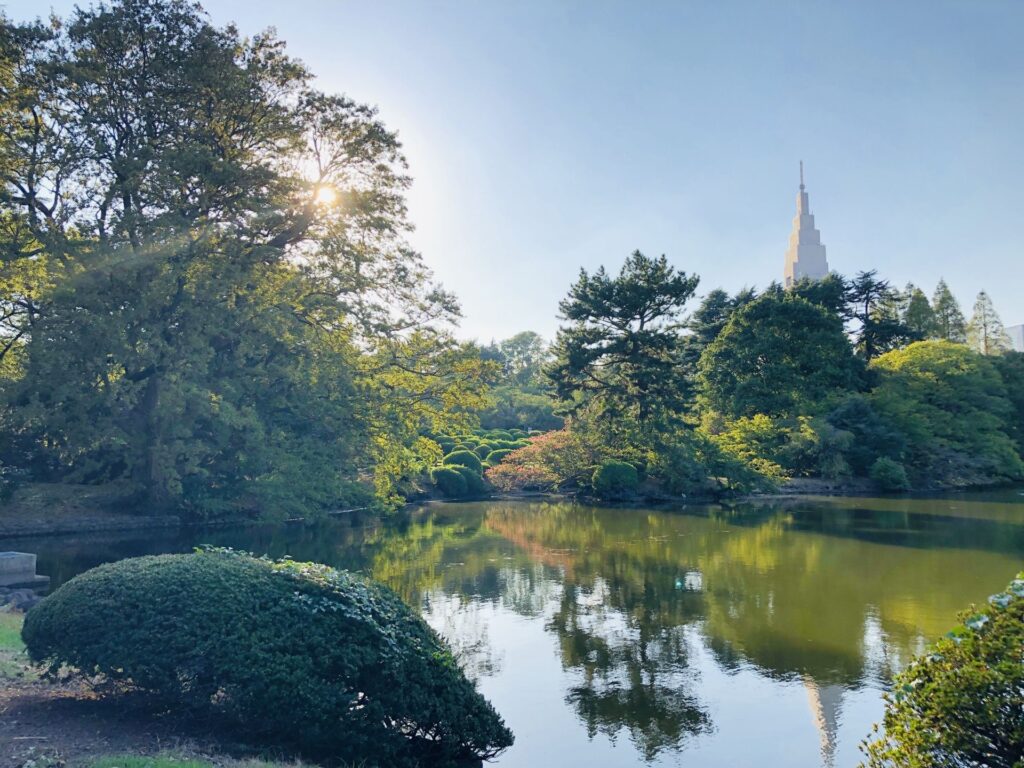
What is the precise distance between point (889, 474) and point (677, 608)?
75.7 feet

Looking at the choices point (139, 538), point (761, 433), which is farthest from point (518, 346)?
point (139, 538)

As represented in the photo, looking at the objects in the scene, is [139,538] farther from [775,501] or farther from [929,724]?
[775,501]

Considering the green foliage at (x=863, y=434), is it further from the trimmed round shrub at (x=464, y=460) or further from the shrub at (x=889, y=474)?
the trimmed round shrub at (x=464, y=460)

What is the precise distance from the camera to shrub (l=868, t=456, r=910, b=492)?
2906cm

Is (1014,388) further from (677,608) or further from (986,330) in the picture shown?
(677,608)

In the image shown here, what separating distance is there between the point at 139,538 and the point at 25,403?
440cm

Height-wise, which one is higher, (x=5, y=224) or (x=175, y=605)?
(x=5, y=224)

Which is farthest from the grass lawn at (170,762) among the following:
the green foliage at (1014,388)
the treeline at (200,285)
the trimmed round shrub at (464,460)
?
the green foliage at (1014,388)

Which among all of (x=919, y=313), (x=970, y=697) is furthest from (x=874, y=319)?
(x=970, y=697)

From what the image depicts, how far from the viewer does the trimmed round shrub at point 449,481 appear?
97.1 ft

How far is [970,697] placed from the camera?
10.00 feet

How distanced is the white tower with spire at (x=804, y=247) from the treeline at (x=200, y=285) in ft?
262

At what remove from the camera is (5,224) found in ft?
55.1

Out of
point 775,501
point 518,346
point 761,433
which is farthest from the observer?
point 518,346
